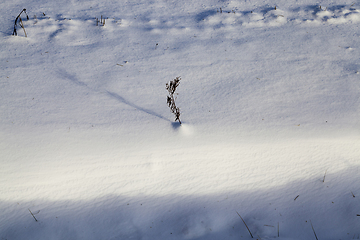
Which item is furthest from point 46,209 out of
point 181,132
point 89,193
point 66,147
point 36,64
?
point 36,64

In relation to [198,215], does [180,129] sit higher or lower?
higher

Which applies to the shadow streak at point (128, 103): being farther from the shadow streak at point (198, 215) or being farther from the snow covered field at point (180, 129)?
the shadow streak at point (198, 215)

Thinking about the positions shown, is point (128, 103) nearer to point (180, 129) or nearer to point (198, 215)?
point (180, 129)

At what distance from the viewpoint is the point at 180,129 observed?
231cm

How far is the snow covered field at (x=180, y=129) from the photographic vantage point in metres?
2.02

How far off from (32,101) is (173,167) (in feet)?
5.52

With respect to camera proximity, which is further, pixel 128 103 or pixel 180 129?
pixel 128 103

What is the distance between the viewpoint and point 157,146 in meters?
2.24

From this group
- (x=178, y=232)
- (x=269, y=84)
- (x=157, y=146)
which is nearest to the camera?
(x=178, y=232)

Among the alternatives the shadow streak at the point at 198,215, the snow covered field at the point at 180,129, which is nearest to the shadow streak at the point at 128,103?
the snow covered field at the point at 180,129

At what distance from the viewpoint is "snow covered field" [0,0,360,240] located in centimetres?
202

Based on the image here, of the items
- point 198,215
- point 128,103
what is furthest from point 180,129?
point 198,215

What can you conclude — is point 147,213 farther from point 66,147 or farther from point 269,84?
point 269,84

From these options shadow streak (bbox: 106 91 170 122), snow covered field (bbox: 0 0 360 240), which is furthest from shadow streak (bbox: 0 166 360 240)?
shadow streak (bbox: 106 91 170 122)
